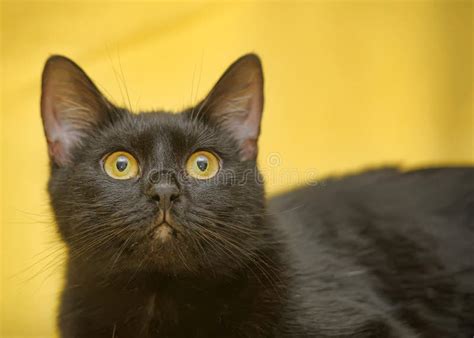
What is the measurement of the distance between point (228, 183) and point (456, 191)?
822 millimetres

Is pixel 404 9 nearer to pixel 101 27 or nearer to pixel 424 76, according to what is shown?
pixel 424 76

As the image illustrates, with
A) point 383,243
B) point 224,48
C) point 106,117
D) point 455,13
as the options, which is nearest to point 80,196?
point 106,117

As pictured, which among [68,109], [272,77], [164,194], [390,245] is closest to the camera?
[164,194]

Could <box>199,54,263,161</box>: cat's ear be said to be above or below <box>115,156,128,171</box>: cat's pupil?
above

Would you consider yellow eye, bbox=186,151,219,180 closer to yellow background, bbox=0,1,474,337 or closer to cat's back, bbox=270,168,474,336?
cat's back, bbox=270,168,474,336

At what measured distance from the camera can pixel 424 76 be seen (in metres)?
2.72

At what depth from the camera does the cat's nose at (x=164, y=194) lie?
3.87 feet

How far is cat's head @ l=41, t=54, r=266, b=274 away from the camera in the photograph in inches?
48.1

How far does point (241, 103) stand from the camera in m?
1.51

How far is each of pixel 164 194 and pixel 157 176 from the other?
7 centimetres

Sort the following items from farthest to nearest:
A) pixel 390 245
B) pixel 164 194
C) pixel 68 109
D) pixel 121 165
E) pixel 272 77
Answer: pixel 272 77, pixel 390 245, pixel 68 109, pixel 121 165, pixel 164 194

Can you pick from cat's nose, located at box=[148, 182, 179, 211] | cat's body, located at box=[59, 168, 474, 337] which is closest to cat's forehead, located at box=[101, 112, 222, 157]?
cat's nose, located at box=[148, 182, 179, 211]

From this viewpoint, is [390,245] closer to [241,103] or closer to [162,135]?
[241,103]

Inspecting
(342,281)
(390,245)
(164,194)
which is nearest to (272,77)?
(390,245)
